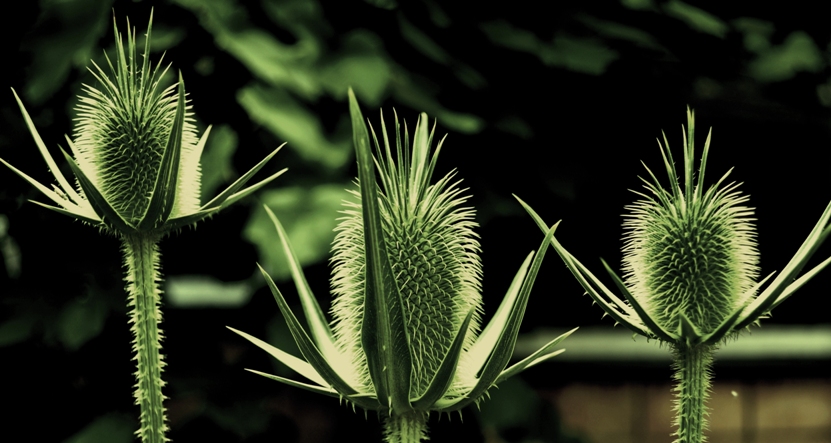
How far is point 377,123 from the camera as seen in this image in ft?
6.10

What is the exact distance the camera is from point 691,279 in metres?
0.56

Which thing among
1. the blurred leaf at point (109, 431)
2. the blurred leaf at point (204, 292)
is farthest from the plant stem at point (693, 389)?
the blurred leaf at point (204, 292)

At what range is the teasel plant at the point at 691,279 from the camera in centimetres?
54

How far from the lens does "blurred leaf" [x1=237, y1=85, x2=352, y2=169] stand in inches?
60.1

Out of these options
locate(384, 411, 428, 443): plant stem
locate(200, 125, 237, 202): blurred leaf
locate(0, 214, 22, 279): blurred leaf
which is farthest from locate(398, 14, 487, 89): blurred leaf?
locate(384, 411, 428, 443): plant stem

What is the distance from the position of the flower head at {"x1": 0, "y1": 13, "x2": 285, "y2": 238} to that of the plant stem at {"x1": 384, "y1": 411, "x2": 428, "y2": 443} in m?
0.17

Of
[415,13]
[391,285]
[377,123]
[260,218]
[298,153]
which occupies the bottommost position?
[391,285]

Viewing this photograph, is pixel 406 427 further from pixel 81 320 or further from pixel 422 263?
pixel 81 320

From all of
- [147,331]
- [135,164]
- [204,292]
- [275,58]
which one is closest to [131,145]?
[135,164]

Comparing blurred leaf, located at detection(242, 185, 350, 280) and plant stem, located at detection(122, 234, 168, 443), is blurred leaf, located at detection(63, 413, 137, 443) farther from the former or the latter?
plant stem, located at detection(122, 234, 168, 443)

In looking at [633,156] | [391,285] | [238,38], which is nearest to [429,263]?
[391,285]

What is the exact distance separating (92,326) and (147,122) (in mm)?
1084

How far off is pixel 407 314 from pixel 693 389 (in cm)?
19

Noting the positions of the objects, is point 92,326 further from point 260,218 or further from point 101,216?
point 101,216
